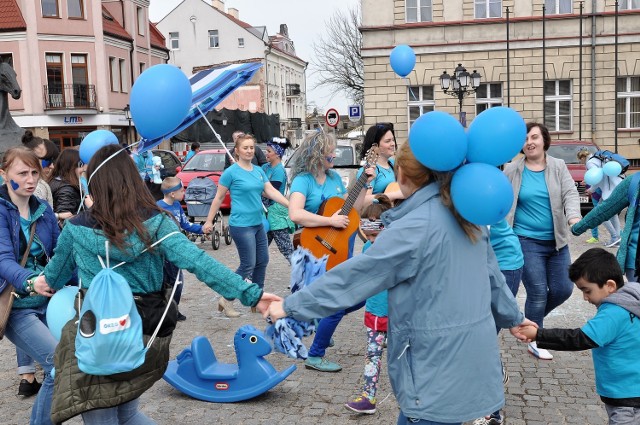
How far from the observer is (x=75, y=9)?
38.8m

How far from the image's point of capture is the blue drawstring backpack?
3.11 metres

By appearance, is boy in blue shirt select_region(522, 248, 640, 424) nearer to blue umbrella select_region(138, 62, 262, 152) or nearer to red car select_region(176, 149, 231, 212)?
blue umbrella select_region(138, 62, 262, 152)

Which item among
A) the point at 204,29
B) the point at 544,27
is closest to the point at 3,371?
the point at 544,27

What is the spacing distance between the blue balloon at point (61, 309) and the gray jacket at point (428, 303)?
136 centimetres

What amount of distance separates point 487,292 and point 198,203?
11.2m

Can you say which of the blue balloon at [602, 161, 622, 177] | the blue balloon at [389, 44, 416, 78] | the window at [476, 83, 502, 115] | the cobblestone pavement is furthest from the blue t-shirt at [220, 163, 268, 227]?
the window at [476, 83, 502, 115]

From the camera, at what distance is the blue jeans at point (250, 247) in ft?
26.3

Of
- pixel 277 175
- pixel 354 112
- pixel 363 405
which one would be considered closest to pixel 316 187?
pixel 363 405

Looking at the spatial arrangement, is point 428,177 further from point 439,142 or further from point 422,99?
point 422,99

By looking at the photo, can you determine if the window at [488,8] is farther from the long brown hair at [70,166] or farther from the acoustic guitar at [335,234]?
the long brown hair at [70,166]

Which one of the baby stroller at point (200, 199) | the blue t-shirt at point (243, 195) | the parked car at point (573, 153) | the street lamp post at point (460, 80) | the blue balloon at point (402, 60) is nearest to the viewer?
the blue t-shirt at point (243, 195)

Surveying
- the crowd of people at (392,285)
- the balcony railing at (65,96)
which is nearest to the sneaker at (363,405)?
the crowd of people at (392,285)

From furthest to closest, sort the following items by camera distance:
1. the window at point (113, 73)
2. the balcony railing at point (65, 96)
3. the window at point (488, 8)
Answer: the window at point (113, 73)
the balcony railing at point (65, 96)
the window at point (488, 8)

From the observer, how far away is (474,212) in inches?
115
